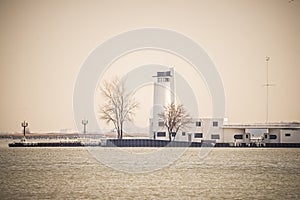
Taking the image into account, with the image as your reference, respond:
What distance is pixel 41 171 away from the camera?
213ft

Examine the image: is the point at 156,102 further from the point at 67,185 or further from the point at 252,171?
the point at 67,185

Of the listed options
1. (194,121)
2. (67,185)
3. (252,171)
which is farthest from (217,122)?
(67,185)

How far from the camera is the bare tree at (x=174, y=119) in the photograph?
356ft

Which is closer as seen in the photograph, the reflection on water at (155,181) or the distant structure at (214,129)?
the reflection on water at (155,181)

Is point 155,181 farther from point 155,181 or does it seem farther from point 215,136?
point 215,136

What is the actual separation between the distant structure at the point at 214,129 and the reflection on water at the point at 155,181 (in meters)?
31.5

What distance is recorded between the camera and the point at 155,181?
54.9 m

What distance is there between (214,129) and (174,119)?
6228 millimetres

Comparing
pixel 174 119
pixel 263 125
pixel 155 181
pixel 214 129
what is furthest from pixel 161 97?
pixel 155 181

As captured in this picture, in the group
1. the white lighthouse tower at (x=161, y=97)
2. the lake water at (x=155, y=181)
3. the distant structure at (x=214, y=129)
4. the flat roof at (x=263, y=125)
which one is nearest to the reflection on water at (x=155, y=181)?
the lake water at (x=155, y=181)

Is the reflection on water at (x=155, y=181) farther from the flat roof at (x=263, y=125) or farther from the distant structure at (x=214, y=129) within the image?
the distant structure at (x=214, y=129)

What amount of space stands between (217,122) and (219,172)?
4428 centimetres

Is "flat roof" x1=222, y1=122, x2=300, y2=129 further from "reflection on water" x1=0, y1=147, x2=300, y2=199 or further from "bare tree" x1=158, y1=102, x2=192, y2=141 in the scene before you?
"reflection on water" x1=0, y1=147, x2=300, y2=199

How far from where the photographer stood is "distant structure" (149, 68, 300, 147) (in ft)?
351
